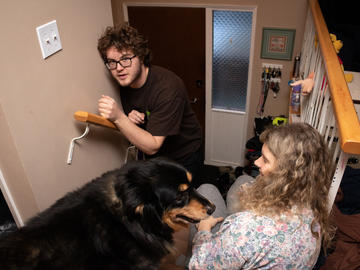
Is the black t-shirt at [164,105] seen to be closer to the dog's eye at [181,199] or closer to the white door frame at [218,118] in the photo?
the dog's eye at [181,199]

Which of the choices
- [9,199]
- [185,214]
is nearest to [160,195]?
[185,214]

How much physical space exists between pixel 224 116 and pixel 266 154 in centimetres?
277

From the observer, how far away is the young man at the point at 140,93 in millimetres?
1703

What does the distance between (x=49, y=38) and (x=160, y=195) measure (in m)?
0.86

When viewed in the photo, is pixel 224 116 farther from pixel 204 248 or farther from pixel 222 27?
pixel 204 248

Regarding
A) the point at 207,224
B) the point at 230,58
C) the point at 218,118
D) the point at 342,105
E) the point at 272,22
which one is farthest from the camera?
the point at 218,118

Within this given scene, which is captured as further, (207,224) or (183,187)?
(207,224)

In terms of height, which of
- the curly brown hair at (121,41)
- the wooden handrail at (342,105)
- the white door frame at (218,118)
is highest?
the curly brown hair at (121,41)

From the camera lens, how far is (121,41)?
67.2 inches

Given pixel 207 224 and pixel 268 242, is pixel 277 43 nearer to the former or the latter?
pixel 207 224

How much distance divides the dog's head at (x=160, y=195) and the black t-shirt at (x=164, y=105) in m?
0.41

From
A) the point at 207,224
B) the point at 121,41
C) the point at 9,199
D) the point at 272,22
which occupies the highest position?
the point at 121,41

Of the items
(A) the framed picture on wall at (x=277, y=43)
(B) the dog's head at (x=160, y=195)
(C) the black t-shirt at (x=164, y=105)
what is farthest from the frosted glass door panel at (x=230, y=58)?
(B) the dog's head at (x=160, y=195)

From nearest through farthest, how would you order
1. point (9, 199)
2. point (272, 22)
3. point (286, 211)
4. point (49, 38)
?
point (286, 211) < point (49, 38) < point (9, 199) < point (272, 22)
